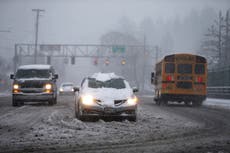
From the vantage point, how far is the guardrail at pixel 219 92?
127 ft

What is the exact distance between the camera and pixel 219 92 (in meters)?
41.8

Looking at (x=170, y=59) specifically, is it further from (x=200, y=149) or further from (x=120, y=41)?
(x=120, y=41)

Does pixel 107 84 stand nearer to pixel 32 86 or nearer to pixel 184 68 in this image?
pixel 32 86

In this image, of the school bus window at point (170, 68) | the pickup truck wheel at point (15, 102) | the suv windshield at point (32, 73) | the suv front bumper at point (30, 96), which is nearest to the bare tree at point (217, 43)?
the school bus window at point (170, 68)

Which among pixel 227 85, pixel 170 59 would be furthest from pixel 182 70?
pixel 227 85

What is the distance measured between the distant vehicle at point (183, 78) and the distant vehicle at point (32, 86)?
6880 mm

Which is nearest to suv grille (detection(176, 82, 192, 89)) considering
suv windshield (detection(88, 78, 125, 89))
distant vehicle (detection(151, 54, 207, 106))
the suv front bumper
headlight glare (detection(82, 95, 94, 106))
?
distant vehicle (detection(151, 54, 207, 106))

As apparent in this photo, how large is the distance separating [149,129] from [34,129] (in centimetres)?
290

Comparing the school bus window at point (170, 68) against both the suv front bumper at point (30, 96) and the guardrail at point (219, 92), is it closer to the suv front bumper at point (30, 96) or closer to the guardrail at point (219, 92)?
the suv front bumper at point (30, 96)

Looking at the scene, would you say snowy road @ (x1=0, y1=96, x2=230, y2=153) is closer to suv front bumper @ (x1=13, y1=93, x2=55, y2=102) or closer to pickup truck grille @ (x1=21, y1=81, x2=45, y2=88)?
suv front bumper @ (x1=13, y1=93, x2=55, y2=102)

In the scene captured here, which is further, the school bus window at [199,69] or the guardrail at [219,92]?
the guardrail at [219,92]

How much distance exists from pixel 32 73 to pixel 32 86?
1475 millimetres

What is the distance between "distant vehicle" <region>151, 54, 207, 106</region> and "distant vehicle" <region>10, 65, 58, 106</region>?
688 cm

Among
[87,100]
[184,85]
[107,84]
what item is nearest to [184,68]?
[184,85]
